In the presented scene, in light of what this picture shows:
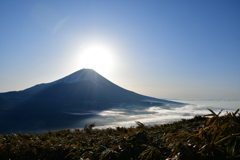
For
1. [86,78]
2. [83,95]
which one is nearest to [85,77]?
[86,78]

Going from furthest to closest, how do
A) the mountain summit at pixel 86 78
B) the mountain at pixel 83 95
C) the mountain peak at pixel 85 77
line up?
1. the mountain peak at pixel 85 77
2. the mountain summit at pixel 86 78
3. the mountain at pixel 83 95

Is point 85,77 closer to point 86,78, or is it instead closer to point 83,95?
point 86,78

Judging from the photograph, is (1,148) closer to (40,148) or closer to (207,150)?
(40,148)

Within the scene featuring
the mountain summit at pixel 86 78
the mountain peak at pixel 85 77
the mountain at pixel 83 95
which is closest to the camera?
the mountain at pixel 83 95

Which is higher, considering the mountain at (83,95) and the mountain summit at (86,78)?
the mountain summit at (86,78)

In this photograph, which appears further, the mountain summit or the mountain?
the mountain summit

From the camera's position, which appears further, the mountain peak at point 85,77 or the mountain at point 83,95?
the mountain peak at point 85,77

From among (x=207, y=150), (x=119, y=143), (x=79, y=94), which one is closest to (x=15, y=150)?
(x=119, y=143)

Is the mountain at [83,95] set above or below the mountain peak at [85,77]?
below

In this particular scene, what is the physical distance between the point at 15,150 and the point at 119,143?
117 inches

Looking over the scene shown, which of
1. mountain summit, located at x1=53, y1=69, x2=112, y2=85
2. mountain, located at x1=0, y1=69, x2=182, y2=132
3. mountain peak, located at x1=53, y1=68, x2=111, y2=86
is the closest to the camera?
mountain, located at x1=0, y1=69, x2=182, y2=132

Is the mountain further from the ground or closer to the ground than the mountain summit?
closer to the ground

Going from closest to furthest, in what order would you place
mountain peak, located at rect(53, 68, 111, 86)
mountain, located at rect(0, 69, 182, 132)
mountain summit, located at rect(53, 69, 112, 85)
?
1. mountain, located at rect(0, 69, 182, 132)
2. mountain summit, located at rect(53, 69, 112, 85)
3. mountain peak, located at rect(53, 68, 111, 86)

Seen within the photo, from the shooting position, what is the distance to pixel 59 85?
110375 millimetres
